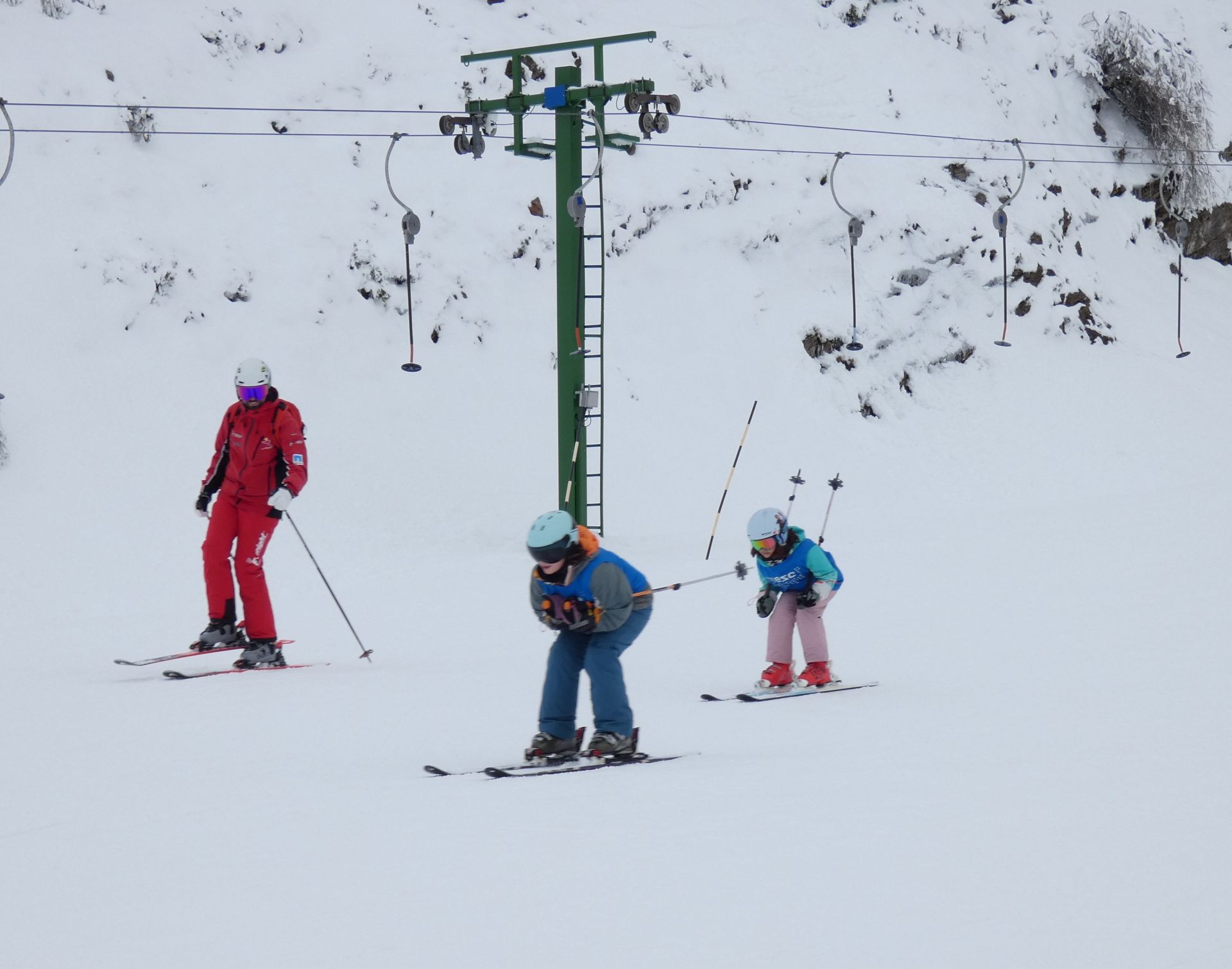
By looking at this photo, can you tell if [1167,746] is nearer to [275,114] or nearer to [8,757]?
[8,757]

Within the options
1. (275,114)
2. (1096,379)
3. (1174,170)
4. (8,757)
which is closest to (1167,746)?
(8,757)

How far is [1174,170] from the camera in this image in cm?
2355

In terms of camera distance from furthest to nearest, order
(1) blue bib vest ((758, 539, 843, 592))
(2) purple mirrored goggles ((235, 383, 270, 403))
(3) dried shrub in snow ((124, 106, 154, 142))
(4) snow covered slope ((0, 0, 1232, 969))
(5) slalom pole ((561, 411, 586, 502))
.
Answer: (3) dried shrub in snow ((124, 106, 154, 142)) → (5) slalom pole ((561, 411, 586, 502)) → (2) purple mirrored goggles ((235, 383, 270, 403)) → (1) blue bib vest ((758, 539, 843, 592)) → (4) snow covered slope ((0, 0, 1232, 969))

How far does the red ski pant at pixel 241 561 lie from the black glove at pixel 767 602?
3250 millimetres

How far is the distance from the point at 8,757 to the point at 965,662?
18.9 ft

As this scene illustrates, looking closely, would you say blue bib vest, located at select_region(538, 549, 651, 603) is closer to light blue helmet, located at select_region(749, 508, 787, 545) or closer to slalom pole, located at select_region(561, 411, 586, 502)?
light blue helmet, located at select_region(749, 508, 787, 545)

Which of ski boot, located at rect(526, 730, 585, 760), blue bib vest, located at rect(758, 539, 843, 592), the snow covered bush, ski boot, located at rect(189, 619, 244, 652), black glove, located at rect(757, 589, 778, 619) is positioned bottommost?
ski boot, located at rect(189, 619, 244, 652)

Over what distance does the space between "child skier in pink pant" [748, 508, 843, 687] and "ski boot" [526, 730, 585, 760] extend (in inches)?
90.8

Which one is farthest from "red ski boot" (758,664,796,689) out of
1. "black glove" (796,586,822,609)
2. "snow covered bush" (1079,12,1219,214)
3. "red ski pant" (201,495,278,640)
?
"snow covered bush" (1079,12,1219,214)

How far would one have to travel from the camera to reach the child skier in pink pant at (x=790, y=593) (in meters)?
7.77

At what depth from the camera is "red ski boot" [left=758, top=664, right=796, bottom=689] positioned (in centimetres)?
789

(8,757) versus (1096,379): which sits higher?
(1096,379)

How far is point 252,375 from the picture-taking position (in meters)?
8.55

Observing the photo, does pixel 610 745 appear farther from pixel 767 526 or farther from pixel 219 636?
pixel 219 636
